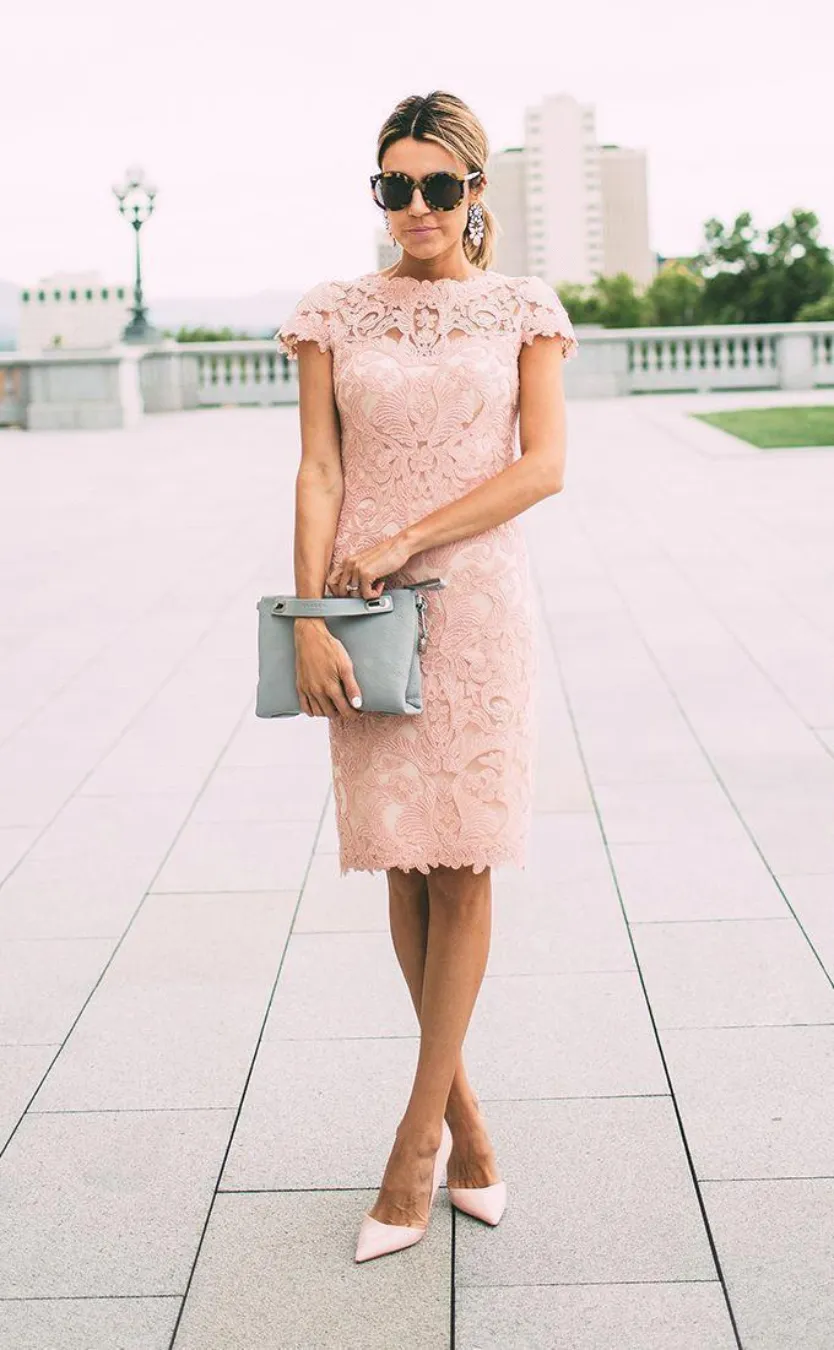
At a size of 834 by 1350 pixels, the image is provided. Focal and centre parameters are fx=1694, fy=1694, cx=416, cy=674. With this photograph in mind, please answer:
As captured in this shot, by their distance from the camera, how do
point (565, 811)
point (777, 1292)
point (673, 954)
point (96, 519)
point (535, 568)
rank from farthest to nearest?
point (96, 519)
point (535, 568)
point (565, 811)
point (673, 954)
point (777, 1292)

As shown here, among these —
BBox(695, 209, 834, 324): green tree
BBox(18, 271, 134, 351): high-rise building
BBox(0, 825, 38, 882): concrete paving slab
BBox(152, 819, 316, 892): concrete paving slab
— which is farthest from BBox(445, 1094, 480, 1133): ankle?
BBox(18, 271, 134, 351): high-rise building

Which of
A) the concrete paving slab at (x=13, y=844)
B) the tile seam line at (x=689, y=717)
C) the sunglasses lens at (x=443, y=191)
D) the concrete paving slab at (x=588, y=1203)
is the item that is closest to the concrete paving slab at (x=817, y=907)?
the tile seam line at (x=689, y=717)

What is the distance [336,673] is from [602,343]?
99.8 ft

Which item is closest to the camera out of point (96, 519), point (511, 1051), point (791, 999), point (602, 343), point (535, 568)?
point (511, 1051)

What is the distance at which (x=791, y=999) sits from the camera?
4.20 metres

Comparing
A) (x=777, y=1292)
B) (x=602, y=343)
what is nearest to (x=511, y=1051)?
(x=777, y=1292)

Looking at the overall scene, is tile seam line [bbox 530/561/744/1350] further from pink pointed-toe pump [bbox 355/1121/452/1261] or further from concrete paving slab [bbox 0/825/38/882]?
concrete paving slab [bbox 0/825/38/882]

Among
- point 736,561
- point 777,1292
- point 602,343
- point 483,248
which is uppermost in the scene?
point 602,343

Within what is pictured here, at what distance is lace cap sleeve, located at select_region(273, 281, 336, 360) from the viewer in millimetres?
3150

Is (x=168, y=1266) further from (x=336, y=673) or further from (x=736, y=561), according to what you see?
(x=736, y=561)

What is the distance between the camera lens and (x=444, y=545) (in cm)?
310

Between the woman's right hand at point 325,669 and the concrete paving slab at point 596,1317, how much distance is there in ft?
3.45

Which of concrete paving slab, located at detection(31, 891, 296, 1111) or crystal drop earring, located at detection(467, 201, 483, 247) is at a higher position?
crystal drop earring, located at detection(467, 201, 483, 247)

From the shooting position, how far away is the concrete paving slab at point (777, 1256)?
2.81m
